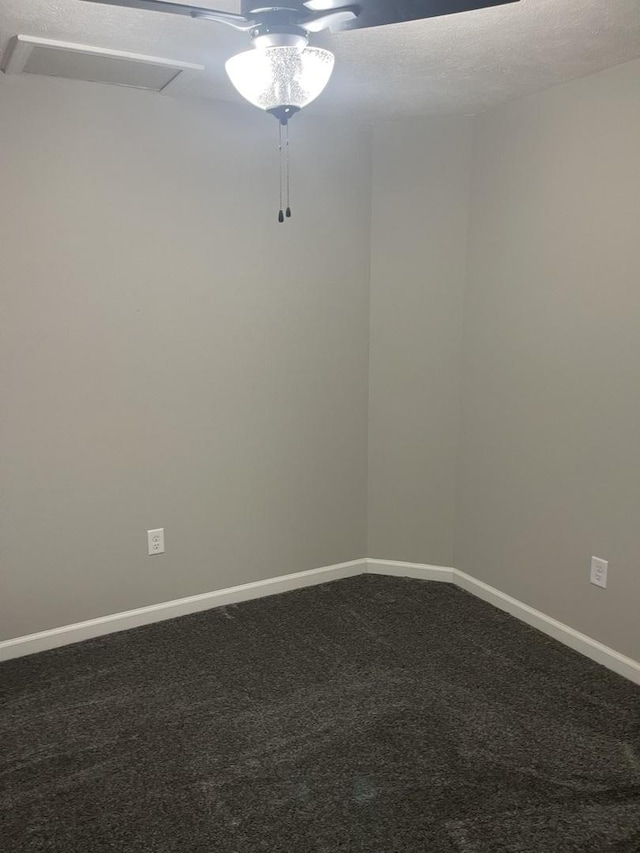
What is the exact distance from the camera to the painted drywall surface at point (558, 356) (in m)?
2.69

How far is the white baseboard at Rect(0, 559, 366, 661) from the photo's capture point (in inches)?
117

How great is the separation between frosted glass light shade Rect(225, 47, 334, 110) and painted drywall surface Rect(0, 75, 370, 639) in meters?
1.18

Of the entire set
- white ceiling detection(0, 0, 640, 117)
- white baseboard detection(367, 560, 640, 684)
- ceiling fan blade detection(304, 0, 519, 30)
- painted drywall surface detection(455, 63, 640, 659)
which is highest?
white ceiling detection(0, 0, 640, 117)

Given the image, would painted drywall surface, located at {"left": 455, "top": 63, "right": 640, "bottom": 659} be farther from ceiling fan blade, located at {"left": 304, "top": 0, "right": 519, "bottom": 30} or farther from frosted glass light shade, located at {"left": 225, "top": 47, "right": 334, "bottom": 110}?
frosted glass light shade, located at {"left": 225, "top": 47, "right": 334, "bottom": 110}

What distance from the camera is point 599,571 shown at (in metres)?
2.88

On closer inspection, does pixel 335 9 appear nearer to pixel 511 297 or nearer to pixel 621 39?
pixel 621 39

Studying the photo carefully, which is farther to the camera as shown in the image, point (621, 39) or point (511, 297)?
point (511, 297)

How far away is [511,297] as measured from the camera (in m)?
3.18

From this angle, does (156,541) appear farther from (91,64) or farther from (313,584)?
(91,64)

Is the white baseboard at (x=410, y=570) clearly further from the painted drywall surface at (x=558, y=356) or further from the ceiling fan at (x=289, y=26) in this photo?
the ceiling fan at (x=289, y=26)

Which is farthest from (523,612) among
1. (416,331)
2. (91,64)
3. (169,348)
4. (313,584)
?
(91,64)

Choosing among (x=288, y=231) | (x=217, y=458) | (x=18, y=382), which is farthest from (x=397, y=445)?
(x=18, y=382)

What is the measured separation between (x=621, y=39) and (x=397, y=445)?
197 centimetres

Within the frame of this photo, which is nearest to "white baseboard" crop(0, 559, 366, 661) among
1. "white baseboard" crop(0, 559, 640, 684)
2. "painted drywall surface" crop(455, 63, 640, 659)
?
"white baseboard" crop(0, 559, 640, 684)
